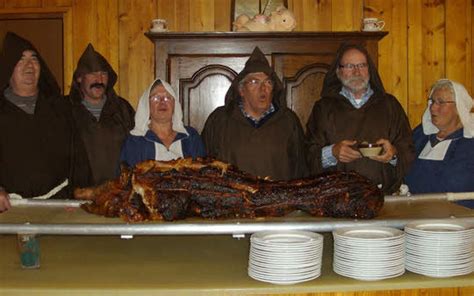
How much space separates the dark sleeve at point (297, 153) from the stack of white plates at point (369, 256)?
1909 mm

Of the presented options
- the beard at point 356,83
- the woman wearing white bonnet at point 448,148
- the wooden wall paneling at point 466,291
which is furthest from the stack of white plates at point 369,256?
the beard at point 356,83

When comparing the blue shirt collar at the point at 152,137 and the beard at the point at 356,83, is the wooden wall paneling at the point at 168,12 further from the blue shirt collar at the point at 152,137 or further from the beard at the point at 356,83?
the beard at the point at 356,83

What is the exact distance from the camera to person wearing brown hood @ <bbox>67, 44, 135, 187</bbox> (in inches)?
164

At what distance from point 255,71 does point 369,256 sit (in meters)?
2.21

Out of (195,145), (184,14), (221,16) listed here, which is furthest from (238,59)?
(195,145)

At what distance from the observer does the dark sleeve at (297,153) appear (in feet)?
13.8

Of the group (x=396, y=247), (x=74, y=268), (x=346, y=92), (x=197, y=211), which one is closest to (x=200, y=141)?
(x=346, y=92)

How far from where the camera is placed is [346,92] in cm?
408

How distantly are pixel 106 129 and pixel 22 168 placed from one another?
720mm

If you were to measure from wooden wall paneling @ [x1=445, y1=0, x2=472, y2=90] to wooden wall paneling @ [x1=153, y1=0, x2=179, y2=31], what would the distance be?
8.66ft

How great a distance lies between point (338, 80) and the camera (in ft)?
13.6

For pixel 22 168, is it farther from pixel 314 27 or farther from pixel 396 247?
pixel 314 27

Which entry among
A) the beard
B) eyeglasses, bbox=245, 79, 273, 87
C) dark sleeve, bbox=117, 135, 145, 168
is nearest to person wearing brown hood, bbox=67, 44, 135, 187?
dark sleeve, bbox=117, 135, 145, 168

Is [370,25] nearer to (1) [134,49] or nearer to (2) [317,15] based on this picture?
(2) [317,15]
